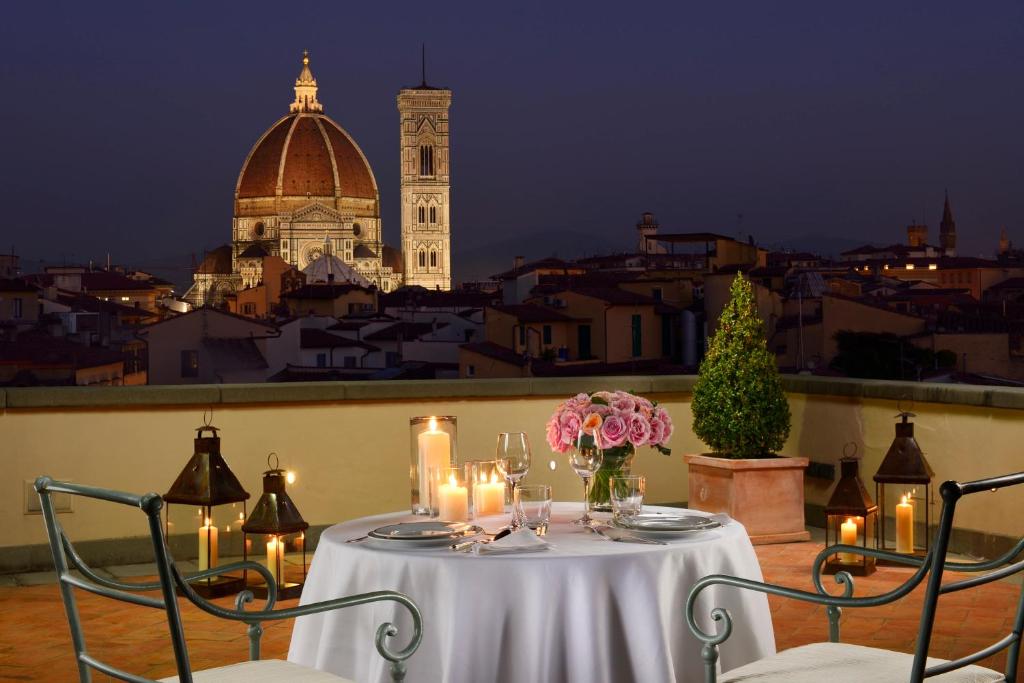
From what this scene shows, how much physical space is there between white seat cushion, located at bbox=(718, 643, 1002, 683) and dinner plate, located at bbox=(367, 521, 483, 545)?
2.33 feet

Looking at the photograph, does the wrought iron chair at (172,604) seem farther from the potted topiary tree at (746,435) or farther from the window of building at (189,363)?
the window of building at (189,363)

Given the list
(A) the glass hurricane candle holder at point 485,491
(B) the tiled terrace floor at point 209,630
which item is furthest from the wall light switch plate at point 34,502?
(A) the glass hurricane candle holder at point 485,491

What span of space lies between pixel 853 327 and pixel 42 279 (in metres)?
45.1

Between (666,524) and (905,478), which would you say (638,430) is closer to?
(666,524)

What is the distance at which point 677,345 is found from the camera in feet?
95.8

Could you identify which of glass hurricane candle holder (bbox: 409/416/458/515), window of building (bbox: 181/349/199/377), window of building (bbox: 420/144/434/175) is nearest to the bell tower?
window of building (bbox: 420/144/434/175)

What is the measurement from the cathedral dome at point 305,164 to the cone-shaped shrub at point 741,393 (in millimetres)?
113269

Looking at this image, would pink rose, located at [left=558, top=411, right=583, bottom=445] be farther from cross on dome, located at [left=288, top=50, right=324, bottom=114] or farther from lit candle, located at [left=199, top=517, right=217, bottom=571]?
cross on dome, located at [left=288, top=50, right=324, bottom=114]

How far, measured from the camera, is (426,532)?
339cm

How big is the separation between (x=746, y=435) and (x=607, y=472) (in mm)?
4002

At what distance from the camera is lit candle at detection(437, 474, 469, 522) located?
12.0ft

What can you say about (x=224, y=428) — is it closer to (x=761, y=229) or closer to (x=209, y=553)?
(x=209, y=553)

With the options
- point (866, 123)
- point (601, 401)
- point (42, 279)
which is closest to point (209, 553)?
point (601, 401)

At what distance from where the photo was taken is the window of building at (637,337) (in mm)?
31250
